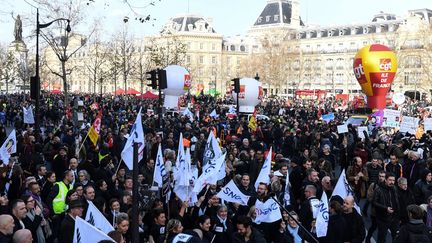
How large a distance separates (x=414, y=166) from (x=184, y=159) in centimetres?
563

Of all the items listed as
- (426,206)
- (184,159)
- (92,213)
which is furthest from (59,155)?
(426,206)

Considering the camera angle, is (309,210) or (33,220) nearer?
(33,220)

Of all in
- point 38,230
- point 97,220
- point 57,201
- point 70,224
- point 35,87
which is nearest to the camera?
point 97,220

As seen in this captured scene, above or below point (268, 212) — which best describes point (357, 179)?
below

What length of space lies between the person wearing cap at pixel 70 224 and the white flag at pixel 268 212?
2.46 metres

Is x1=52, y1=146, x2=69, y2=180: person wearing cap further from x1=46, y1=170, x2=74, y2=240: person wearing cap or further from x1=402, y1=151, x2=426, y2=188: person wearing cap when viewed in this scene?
x1=402, y1=151, x2=426, y2=188: person wearing cap

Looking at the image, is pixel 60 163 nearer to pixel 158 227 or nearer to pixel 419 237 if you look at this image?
pixel 158 227

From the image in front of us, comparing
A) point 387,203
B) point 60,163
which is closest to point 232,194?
point 387,203

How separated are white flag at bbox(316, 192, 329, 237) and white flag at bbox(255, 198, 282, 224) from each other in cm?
54

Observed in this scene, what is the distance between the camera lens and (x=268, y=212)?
25.9ft

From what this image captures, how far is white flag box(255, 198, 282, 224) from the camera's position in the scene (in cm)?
781

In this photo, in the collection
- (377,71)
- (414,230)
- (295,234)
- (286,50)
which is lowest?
(295,234)

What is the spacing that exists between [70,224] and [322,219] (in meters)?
3.32

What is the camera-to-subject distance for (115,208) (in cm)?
785
